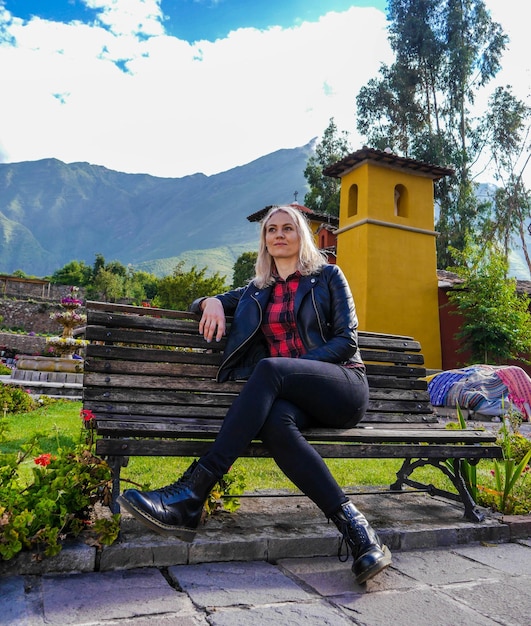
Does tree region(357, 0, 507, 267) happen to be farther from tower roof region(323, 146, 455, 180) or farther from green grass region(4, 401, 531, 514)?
green grass region(4, 401, 531, 514)

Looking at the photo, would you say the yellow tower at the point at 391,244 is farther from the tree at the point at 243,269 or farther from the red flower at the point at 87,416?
the tree at the point at 243,269

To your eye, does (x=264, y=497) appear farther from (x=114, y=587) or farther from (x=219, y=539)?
(x=114, y=587)

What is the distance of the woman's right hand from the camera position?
10.8 feet

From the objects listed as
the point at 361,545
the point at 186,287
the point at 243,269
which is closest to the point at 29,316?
the point at 186,287

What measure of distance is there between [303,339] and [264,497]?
108 centimetres

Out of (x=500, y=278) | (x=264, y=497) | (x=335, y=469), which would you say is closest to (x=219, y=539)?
(x=264, y=497)

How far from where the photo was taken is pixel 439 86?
29.2 m

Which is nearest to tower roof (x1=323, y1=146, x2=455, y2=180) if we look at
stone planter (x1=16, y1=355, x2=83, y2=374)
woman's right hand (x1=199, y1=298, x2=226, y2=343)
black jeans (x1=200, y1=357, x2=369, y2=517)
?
stone planter (x1=16, y1=355, x2=83, y2=374)

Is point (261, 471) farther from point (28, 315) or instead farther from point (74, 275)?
point (74, 275)

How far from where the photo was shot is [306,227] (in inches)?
142

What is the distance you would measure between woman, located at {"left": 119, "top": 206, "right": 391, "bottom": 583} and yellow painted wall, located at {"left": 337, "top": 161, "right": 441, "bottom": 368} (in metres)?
13.3

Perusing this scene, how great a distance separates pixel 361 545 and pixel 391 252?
50.8 ft

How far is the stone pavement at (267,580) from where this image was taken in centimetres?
202

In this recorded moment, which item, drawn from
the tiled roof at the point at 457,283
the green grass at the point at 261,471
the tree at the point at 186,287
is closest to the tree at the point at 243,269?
the tree at the point at 186,287
